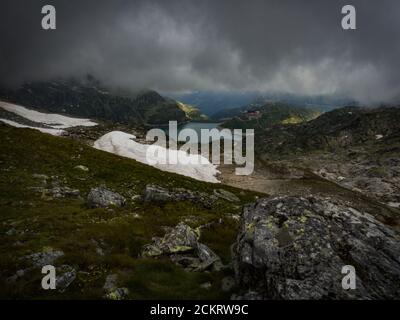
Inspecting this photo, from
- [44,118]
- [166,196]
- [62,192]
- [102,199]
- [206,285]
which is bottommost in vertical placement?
[206,285]

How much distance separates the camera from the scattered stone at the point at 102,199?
2759 cm

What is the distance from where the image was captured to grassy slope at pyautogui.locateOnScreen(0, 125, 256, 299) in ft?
47.9

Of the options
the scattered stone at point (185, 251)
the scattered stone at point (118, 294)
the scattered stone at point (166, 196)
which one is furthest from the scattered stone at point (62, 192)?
the scattered stone at point (118, 294)

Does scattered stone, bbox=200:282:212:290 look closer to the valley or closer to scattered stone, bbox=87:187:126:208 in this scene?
the valley

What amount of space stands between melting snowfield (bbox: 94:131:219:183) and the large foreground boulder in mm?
60924

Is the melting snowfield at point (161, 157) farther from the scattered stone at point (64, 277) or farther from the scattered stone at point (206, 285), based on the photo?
the scattered stone at point (64, 277)

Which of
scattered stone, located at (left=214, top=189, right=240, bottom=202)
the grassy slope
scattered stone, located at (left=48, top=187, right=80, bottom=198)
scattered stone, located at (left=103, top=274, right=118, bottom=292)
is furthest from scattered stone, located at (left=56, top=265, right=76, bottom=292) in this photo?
scattered stone, located at (left=214, top=189, right=240, bottom=202)

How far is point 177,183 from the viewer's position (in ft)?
169

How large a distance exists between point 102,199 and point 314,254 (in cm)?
2068

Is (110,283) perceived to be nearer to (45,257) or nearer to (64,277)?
(64,277)

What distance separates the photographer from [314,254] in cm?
1325

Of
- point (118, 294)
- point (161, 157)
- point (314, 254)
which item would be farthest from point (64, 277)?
point (161, 157)

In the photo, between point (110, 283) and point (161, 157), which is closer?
point (110, 283)
